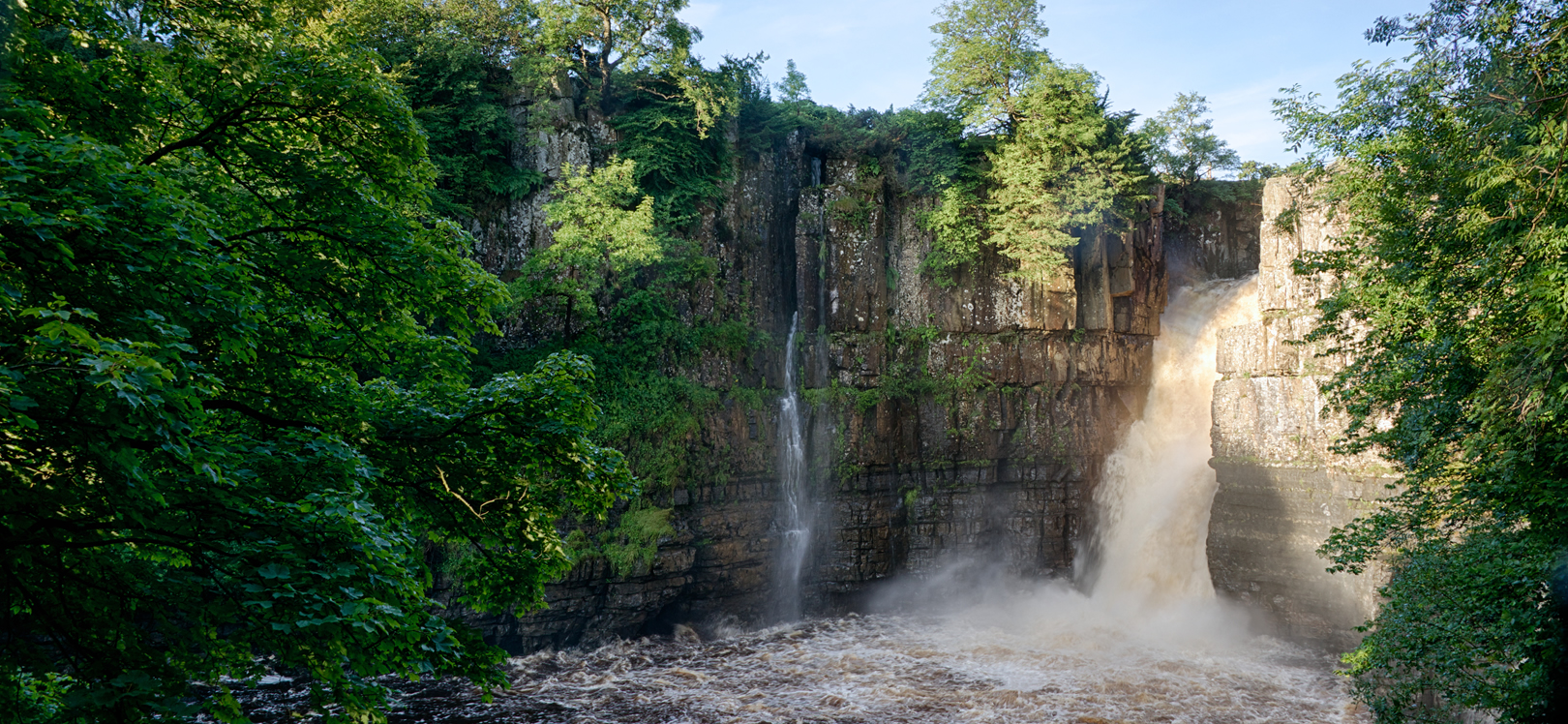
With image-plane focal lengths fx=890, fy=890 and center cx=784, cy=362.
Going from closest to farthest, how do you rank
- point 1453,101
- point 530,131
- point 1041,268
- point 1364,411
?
point 1453,101, point 1364,411, point 530,131, point 1041,268

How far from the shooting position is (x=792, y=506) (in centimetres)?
2844


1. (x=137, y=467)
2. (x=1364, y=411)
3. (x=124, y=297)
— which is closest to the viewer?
(x=137, y=467)

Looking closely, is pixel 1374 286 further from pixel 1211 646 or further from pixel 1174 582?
pixel 1174 582

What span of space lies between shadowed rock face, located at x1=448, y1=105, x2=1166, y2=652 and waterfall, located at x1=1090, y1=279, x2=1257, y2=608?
78 cm

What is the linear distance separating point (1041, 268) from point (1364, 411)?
16.3 meters

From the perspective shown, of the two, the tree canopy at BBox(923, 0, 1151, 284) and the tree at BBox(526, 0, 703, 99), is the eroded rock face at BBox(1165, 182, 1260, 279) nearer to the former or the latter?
the tree canopy at BBox(923, 0, 1151, 284)

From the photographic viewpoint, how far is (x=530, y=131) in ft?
89.8

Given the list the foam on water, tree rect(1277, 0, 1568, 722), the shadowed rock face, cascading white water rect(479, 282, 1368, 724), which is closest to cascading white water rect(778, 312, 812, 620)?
cascading white water rect(479, 282, 1368, 724)

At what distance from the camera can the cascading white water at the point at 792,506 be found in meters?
28.1

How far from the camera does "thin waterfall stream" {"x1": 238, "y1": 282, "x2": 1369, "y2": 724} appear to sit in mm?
20125

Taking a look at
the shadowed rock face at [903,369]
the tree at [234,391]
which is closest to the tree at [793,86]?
the shadowed rock face at [903,369]

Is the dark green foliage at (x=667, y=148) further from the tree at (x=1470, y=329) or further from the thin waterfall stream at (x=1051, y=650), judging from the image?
the tree at (x=1470, y=329)

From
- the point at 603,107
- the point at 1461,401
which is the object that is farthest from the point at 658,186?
the point at 1461,401

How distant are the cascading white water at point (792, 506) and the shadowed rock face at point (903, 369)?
15.4 inches
